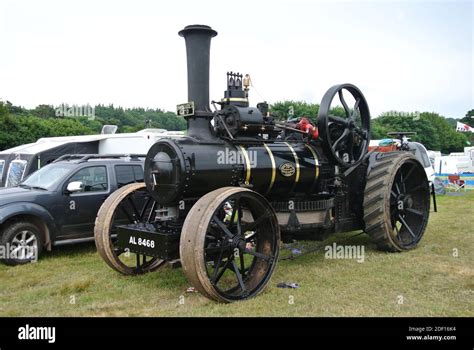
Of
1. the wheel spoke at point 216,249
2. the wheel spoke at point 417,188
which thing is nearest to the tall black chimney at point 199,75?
the wheel spoke at point 216,249

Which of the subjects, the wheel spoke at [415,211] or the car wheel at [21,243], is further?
the wheel spoke at [415,211]

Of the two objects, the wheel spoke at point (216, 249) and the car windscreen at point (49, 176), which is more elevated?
the car windscreen at point (49, 176)

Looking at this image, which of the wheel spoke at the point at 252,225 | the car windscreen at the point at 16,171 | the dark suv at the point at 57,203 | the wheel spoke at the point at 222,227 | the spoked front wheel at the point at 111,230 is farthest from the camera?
the car windscreen at the point at 16,171

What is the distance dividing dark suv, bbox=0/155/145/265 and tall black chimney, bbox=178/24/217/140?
2.69 meters

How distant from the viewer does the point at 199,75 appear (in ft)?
16.9

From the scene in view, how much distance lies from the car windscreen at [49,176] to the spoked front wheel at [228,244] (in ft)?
10.7

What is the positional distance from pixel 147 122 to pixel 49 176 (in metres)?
16.2

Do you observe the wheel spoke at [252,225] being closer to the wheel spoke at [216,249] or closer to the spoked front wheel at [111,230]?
the wheel spoke at [216,249]

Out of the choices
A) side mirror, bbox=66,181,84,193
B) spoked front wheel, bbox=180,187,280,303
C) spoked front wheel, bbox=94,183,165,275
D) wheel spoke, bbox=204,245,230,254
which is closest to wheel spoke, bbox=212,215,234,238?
spoked front wheel, bbox=180,187,280,303

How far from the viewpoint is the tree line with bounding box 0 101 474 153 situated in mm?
25203

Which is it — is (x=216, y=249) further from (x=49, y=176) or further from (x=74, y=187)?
(x=49, y=176)

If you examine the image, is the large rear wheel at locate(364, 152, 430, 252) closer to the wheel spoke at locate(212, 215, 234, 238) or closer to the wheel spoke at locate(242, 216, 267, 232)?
the wheel spoke at locate(242, 216, 267, 232)

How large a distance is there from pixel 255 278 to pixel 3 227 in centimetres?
368

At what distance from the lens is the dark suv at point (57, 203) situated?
650 cm
